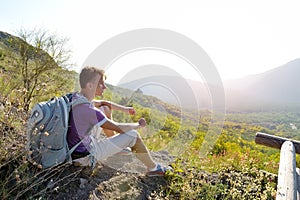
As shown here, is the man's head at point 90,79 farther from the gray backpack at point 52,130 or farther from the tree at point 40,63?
the tree at point 40,63

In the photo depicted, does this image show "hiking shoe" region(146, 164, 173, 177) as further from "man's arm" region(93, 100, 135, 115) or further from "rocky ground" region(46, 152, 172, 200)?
"man's arm" region(93, 100, 135, 115)

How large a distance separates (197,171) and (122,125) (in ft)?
5.14

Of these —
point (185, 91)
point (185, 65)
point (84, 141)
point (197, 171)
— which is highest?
point (185, 65)

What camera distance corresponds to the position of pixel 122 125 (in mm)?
2879

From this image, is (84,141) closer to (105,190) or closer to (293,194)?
(105,190)

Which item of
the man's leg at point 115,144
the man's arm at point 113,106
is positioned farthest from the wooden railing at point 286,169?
the man's arm at point 113,106

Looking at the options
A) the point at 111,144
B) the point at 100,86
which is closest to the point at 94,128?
the point at 111,144

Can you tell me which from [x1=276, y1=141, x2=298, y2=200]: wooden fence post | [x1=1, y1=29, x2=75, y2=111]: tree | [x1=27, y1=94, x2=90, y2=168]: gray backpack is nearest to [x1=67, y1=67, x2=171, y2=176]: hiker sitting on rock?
[x1=27, y1=94, x2=90, y2=168]: gray backpack

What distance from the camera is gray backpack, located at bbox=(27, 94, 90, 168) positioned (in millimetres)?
2426

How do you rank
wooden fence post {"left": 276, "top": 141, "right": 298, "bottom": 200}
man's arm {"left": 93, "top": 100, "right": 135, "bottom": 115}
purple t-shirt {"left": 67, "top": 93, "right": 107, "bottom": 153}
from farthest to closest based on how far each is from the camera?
man's arm {"left": 93, "top": 100, "right": 135, "bottom": 115}
purple t-shirt {"left": 67, "top": 93, "right": 107, "bottom": 153}
wooden fence post {"left": 276, "top": 141, "right": 298, "bottom": 200}

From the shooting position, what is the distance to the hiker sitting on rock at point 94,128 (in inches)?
103

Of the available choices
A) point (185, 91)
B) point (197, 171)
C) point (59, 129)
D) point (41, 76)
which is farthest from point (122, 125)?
point (41, 76)

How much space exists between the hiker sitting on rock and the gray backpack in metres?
0.11

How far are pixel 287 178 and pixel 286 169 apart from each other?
1.20 ft
